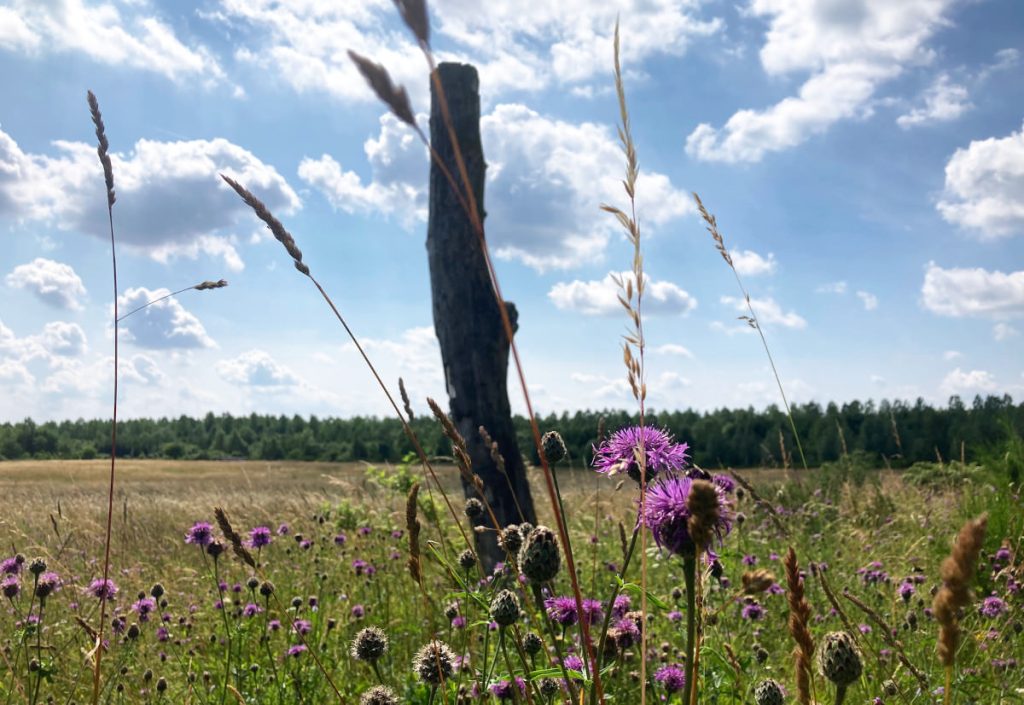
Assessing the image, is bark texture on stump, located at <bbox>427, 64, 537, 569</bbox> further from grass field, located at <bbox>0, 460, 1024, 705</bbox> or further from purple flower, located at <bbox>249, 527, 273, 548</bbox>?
purple flower, located at <bbox>249, 527, 273, 548</bbox>

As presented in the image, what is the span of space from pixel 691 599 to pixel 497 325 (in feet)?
16.7

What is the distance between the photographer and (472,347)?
6.09m

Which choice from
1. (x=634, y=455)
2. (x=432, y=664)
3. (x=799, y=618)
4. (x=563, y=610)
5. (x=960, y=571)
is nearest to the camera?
(x=960, y=571)

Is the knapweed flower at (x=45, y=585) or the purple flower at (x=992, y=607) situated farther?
the purple flower at (x=992, y=607)

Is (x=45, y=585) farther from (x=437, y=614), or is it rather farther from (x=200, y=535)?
(x=437, y=614)

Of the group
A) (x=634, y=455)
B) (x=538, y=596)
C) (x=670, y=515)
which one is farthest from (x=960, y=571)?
(x=538, y=596)

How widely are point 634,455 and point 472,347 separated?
183 inches

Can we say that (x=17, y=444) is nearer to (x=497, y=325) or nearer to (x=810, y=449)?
(x=810, y=449)

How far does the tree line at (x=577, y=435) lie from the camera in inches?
833

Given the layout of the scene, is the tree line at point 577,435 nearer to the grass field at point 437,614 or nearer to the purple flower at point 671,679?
the grass field at point 437,614

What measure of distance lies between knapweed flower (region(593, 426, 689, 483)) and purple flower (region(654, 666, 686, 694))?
4.61ft

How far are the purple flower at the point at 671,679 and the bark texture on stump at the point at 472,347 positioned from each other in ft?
9.94

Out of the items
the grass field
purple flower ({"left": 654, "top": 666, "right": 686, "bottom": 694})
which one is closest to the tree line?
the grass field

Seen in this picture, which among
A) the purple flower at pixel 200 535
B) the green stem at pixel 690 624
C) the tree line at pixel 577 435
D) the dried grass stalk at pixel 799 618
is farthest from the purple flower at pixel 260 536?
the tree line at pixel 577 435
